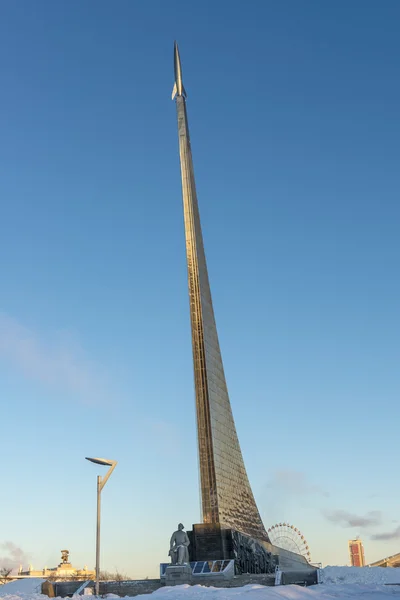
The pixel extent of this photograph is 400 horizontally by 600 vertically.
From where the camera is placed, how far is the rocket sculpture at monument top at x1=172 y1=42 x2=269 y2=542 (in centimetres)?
2303

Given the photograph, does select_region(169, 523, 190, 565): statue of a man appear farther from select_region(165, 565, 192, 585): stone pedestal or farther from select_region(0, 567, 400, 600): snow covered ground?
select_region(0, 567, 400, 600): snow covered ground

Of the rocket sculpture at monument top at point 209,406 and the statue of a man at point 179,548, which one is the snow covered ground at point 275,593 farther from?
the rocket sculpture at monument top at point 209,406

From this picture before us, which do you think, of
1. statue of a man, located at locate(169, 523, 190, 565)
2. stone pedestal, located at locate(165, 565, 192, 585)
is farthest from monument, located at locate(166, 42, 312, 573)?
stone pedestal, located at locate(165, 565, 192, 585)

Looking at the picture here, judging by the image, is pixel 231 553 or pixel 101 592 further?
pixel 231 553

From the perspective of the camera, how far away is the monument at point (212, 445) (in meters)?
21.9

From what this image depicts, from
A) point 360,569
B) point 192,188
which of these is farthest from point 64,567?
point 192,188

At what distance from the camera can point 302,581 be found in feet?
57.8

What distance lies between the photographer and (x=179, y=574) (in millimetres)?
17344

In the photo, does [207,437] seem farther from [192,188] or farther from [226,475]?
[192,188]

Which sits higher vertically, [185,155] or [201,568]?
[185,155]

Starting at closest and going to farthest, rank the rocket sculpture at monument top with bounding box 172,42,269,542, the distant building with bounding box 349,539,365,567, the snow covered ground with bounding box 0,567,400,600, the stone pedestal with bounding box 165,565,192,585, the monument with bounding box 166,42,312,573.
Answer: the snow covered ground with bounding box 0,567,400,600, the stone pedestal with bounding box 165,565,192,585, the monument with bounding box 166,42,312,573, the rocket sculpture at monument top with bounding box 172,42,269,542, the distant building with bounding box 349,539,365,567

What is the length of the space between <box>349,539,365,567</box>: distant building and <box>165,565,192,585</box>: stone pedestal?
157 ft

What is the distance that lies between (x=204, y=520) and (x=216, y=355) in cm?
737

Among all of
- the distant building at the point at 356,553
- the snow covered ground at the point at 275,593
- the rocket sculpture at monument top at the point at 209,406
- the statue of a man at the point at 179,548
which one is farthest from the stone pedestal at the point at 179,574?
the distant building at the point at 356,553
